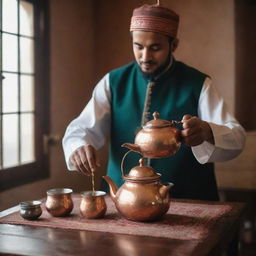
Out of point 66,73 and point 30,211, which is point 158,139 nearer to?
point 30,211

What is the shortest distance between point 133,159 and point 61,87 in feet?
4.71

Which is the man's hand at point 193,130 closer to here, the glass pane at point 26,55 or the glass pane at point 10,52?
the glass pane at point 10,52

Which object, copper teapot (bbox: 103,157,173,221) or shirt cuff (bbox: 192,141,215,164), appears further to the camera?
shirt cuff (bbox: 192,141,215,164)

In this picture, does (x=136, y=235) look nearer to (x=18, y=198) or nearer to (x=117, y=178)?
(x=117, y=178)

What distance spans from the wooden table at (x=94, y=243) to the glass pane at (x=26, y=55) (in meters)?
1.83

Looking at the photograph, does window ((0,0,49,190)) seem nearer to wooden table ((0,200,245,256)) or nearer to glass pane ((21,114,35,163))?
glass pane ((21,114,35,163))

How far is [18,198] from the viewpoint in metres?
3.19

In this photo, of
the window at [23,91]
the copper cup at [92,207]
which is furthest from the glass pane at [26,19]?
the copper cup at [92,207]

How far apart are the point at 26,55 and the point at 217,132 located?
180cm

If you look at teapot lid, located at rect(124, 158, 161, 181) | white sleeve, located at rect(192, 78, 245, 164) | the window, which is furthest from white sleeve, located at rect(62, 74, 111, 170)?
the window

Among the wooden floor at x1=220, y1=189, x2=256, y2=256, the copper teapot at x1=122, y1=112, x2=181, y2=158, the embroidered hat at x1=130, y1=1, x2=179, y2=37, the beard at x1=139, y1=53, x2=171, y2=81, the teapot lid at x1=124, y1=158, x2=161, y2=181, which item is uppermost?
the embroidered hat at x1=130, y1=1, x2=179, y2=37

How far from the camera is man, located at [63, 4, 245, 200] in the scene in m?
2.23

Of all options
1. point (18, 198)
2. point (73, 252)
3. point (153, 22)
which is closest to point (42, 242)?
point (73, 252)

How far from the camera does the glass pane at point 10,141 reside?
3.14 meters
